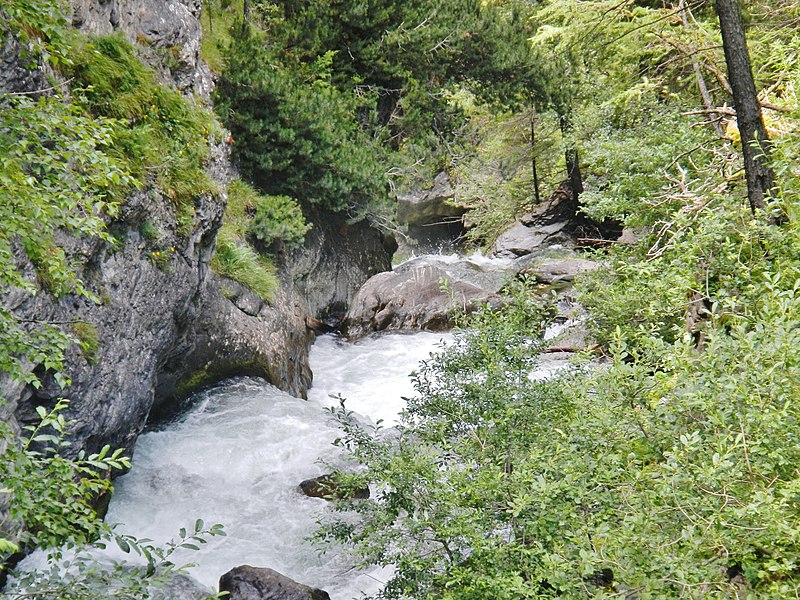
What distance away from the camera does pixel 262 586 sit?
16.9 feet

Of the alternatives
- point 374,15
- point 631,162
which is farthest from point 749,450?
point 374,15

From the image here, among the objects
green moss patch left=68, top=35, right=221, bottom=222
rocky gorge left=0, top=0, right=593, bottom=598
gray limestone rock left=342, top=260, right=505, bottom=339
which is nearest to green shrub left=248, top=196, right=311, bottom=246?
rocky gorge left=0, top=0, right=593, bottom=598

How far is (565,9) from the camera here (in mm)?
9789

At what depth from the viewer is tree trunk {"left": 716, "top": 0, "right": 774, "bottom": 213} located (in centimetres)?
570

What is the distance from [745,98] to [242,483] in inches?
272

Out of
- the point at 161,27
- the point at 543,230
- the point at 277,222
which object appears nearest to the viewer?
the point at 161,27

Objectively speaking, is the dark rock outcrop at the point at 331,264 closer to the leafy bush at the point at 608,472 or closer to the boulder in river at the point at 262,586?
the boulder in river at the point at 262,586

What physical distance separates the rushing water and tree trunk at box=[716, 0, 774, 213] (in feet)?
11.4

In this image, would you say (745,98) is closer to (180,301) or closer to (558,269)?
(180,301)

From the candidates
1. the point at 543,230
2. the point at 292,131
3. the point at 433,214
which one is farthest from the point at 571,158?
the point at 433,214

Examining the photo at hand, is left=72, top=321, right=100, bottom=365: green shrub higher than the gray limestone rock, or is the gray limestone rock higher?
left=72, top=321, right=100, bottom=365: green shrub

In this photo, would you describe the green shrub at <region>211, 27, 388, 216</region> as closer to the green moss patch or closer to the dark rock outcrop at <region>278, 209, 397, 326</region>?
the dark rock outcrop at <region>278, 209, 397, 326</region>

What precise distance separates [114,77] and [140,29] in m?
2.00

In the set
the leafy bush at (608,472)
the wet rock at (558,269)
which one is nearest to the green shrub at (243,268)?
the leafy bush at (608,472)
